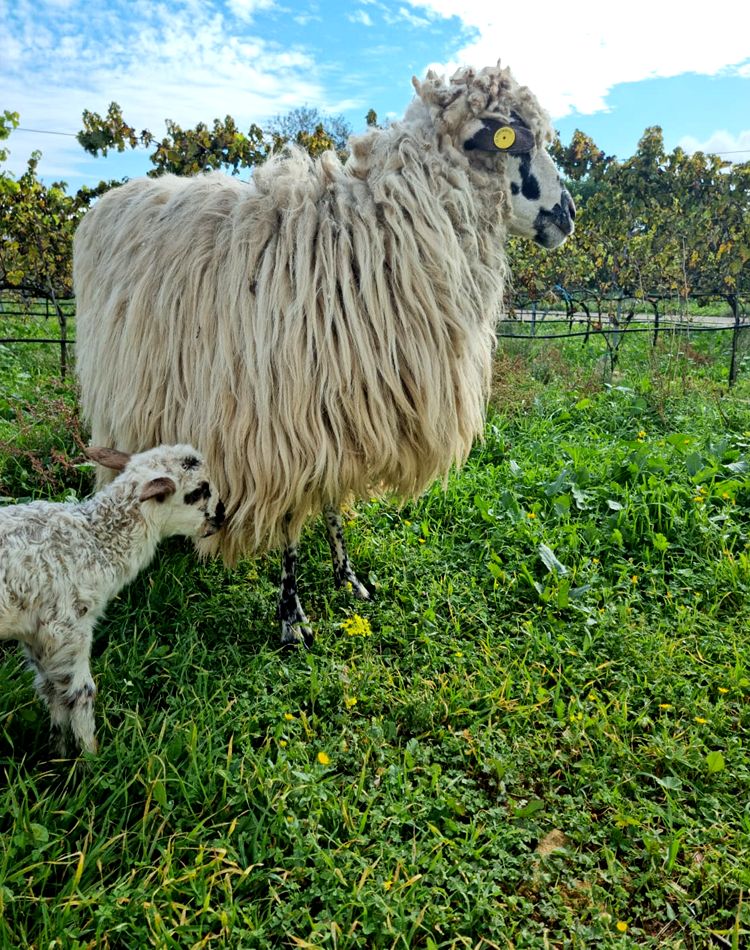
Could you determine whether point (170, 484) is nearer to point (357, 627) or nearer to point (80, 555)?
point (80, 555)

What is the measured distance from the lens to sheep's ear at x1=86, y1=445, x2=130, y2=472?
7.77 ft

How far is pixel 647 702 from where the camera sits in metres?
2.78

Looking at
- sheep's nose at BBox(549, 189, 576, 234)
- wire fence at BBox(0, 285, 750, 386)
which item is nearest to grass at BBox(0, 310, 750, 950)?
sheep's nose at BBox(549, 189, 576, 234)

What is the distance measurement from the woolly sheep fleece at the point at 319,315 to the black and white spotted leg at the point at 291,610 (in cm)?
14

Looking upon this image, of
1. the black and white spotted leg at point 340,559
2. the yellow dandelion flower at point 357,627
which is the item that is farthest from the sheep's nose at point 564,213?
the yellow dandelion flower at point 357,627

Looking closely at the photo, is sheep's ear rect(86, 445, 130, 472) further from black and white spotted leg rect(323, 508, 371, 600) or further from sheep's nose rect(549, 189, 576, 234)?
sheep's nose rect(549, 189, 576, 234)

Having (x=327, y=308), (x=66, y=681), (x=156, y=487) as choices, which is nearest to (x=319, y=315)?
(x=327, y=308)

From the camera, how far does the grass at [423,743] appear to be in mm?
1919

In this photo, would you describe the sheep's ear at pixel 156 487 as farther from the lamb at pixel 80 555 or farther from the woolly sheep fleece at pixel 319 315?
the woolly sheep fleece at pixel 319 315

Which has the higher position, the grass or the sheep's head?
the sheep's head

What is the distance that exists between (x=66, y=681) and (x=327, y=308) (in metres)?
1.58

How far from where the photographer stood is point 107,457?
2.39 metres

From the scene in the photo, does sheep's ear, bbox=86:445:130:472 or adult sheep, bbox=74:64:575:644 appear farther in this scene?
adult sheep, bbox=74:64:575:644

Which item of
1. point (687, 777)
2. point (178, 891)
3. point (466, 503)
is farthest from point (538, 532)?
point (178, 891)
